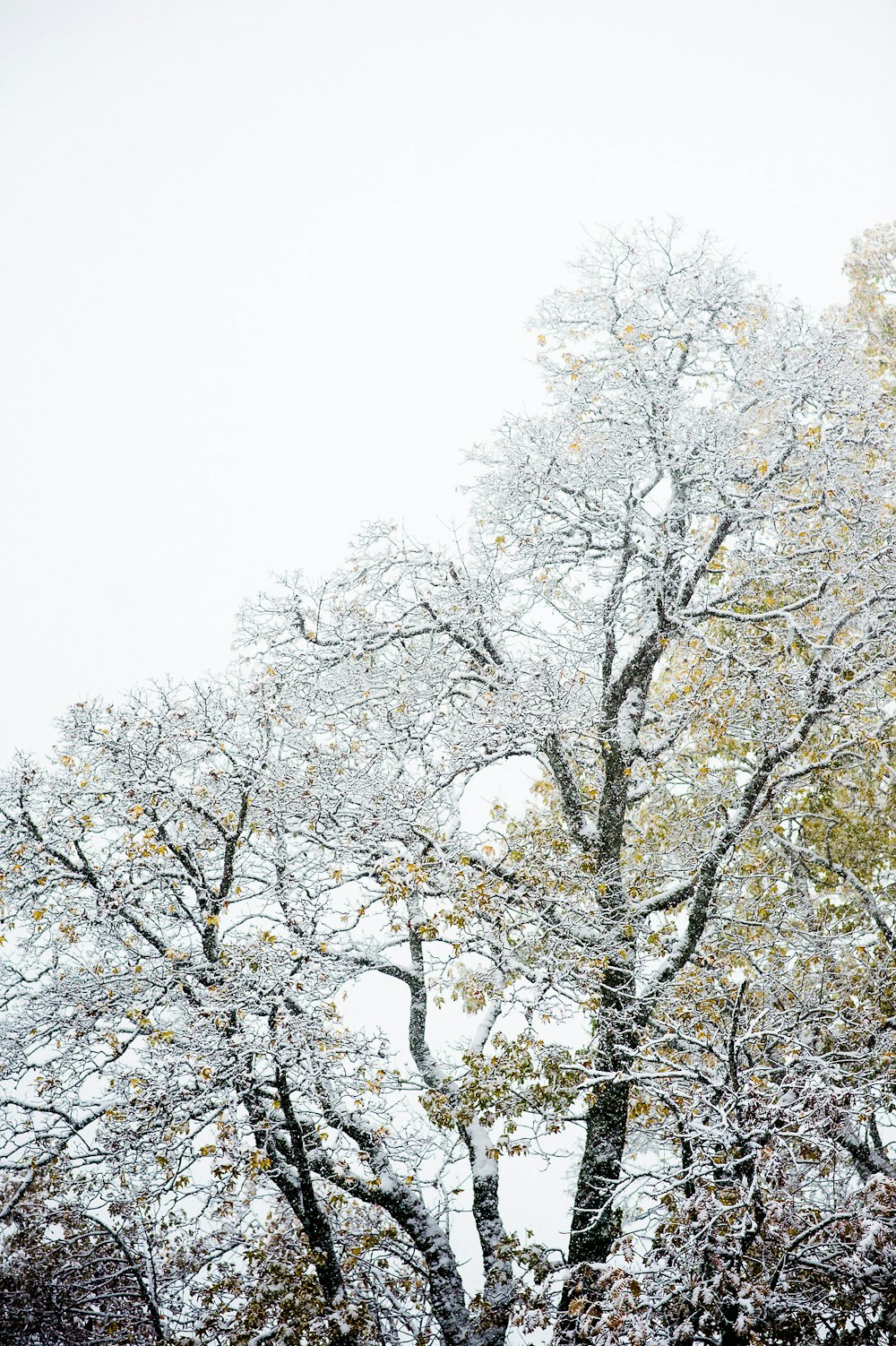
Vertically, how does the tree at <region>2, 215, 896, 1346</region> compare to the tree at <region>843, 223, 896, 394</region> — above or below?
below

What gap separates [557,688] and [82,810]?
469 cm

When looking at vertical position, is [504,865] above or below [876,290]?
below

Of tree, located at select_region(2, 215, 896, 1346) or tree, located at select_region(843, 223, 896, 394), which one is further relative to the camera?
tree, located at select_region(843, 223, 896, 394)

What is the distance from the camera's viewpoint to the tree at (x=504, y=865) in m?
7.15

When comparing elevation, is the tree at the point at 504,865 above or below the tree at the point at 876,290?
below

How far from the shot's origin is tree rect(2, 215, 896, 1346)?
7152 mm

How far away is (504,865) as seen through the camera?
859cm

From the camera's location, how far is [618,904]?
8.70 metres

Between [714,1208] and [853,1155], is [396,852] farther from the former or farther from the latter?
[853,1155]

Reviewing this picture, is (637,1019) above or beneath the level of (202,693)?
beneath

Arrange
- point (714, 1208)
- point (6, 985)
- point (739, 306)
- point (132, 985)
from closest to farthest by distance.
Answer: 1. point (714, 1208)
2. point (132, 985)
3. point (6, 985)
4. point (739, 306)

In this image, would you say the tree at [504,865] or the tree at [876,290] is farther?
the tree at [876,290]

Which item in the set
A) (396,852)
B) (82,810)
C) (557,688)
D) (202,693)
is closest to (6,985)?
(82,810)

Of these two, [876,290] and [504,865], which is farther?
[876,290]
